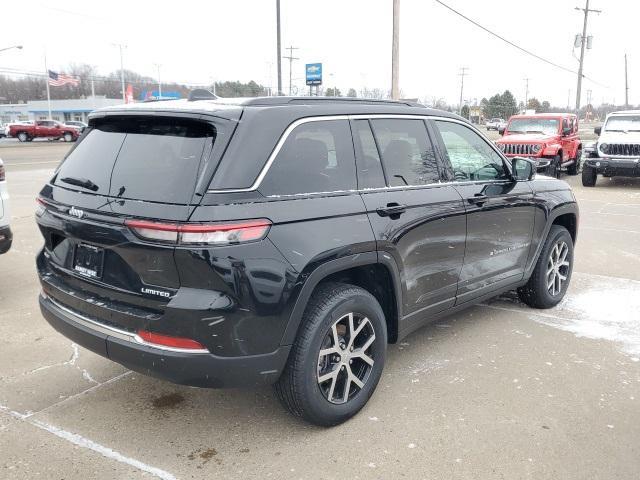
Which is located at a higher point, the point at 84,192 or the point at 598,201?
the point at 84,192

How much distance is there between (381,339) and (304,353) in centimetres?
67

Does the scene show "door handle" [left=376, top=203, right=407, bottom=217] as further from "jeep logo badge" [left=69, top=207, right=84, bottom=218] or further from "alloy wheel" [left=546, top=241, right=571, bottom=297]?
"alloy wheel" [left=546, top=241, right=571, bottom=297]

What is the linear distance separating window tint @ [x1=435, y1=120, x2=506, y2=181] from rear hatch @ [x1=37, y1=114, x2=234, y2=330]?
195 cm

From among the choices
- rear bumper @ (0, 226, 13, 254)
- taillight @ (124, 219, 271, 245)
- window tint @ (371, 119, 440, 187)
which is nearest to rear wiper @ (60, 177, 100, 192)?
taillight @ (124, 219, 271, 245)

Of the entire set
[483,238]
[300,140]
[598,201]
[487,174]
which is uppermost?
[300,140]

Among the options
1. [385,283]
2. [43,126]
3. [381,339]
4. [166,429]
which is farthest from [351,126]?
[43,126]

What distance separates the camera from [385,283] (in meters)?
3.58

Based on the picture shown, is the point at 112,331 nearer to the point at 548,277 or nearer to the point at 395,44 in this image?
the point at 548,277

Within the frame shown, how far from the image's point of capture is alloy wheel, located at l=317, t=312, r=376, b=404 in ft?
10.6

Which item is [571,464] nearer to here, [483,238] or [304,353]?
[304,353]

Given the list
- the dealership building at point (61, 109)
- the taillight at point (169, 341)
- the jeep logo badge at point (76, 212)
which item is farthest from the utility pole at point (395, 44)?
the dealership building at point (61, 109)

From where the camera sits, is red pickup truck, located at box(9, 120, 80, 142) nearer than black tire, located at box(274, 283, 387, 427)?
No

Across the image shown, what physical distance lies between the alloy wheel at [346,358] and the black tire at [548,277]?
7.78ft

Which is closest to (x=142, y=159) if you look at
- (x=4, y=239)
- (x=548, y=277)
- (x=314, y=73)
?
(x=4, y=239)
